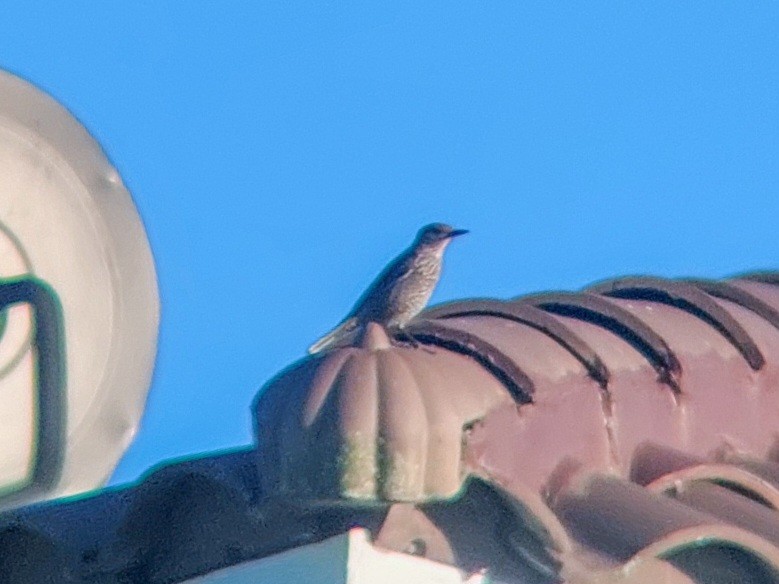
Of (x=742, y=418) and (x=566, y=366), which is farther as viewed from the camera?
(x=742, y=418)

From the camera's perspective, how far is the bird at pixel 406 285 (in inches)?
233

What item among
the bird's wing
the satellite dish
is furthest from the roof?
the bird's wing

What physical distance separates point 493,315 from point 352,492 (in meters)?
1.01

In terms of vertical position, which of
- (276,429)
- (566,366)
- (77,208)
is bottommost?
(276,429)

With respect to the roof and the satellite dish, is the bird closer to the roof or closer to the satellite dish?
the satellite dish

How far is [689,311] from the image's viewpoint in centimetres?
425

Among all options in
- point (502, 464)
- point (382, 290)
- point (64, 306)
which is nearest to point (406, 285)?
point (382, 290)

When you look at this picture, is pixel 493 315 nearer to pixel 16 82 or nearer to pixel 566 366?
pixel 566 366

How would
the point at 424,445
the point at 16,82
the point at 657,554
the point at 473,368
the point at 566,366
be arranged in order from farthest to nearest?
the point at 16,82, the point at 566,366, the point at 473,368, the point at 657,554, the point at 424,445

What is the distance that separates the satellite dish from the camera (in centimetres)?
497

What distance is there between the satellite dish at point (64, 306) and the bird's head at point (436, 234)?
66.5 inches

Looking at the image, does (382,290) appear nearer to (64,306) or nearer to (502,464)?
(64,306)

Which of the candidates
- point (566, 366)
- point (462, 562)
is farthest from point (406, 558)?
point (566, 366)

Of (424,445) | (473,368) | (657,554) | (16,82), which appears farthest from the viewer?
(16,82)
